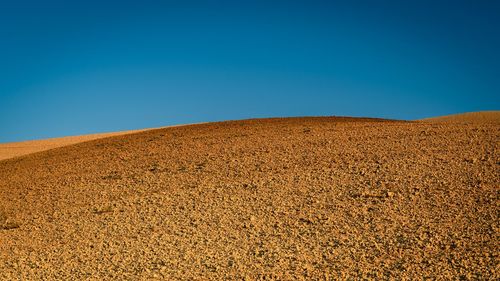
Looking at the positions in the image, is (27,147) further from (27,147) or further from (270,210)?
(270,210)

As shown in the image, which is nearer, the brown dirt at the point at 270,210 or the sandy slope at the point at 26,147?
the brown dirt at the point at 270,210

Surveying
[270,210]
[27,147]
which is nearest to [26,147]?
[27,147]

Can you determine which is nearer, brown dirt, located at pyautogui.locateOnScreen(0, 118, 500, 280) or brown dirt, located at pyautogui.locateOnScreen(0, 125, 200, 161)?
brown dirt, located at pyautogui.locateOnScreen(0, 118, 500, 280)

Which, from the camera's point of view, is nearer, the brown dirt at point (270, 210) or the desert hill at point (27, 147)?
the brown dirt at point (270, 210)

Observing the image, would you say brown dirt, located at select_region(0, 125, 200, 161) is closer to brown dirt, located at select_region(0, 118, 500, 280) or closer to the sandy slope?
the sandy slope

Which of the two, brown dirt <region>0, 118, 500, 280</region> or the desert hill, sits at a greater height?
the desert hill

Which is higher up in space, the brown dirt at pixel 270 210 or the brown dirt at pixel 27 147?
the brown dirt at pixel 27 147

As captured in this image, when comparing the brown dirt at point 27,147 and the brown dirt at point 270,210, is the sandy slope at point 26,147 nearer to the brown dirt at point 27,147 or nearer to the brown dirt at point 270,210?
the brown dirt at point 27,147

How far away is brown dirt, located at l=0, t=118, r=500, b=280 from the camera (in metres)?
8.09

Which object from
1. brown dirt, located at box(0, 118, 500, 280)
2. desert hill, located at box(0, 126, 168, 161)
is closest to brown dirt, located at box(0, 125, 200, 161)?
desert hill, located at box(0, 126, 168, 161)

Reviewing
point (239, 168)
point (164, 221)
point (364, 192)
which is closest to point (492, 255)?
point (364, 192)

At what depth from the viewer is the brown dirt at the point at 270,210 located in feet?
26.5

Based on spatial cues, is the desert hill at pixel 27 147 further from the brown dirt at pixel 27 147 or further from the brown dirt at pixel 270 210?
the brown dirt at pixel 270 210

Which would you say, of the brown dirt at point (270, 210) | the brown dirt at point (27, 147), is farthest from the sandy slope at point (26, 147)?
the brown dirt at point (270, 210)
